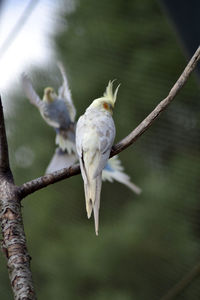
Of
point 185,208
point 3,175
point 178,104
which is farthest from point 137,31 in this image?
point 3,175

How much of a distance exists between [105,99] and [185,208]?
3.97ft

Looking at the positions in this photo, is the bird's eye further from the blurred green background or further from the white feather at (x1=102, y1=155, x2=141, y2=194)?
the blurred green background

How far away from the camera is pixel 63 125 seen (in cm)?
145

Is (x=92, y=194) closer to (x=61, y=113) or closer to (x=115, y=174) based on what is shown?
(x=115, y=174)

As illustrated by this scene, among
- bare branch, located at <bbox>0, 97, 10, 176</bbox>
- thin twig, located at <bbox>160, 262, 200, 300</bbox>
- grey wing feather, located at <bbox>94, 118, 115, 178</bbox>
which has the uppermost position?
bare branch, located at <bbox>0, 97, 10, 176</bbox>

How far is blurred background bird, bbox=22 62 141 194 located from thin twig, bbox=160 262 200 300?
569mm

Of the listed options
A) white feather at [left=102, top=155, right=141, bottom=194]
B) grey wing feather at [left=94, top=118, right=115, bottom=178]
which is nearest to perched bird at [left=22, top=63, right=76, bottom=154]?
white feather at [left=102, top=155, right=141, bottom=194]

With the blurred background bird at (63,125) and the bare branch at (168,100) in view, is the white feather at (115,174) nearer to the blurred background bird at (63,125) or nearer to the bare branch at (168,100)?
the blurred background bird at (63,125)

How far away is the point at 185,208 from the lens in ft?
6.86

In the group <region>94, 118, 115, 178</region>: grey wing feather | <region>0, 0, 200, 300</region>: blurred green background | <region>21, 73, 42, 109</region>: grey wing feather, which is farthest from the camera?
<region>0, 0, 200, 300</region>: blurred green background

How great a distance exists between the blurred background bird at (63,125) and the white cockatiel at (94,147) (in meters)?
0.38

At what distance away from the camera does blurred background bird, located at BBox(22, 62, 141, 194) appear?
129 centimetres

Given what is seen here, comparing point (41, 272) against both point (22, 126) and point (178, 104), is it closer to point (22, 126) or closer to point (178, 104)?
point (22, 126)

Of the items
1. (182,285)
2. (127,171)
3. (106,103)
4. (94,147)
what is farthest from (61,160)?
(127,171)
